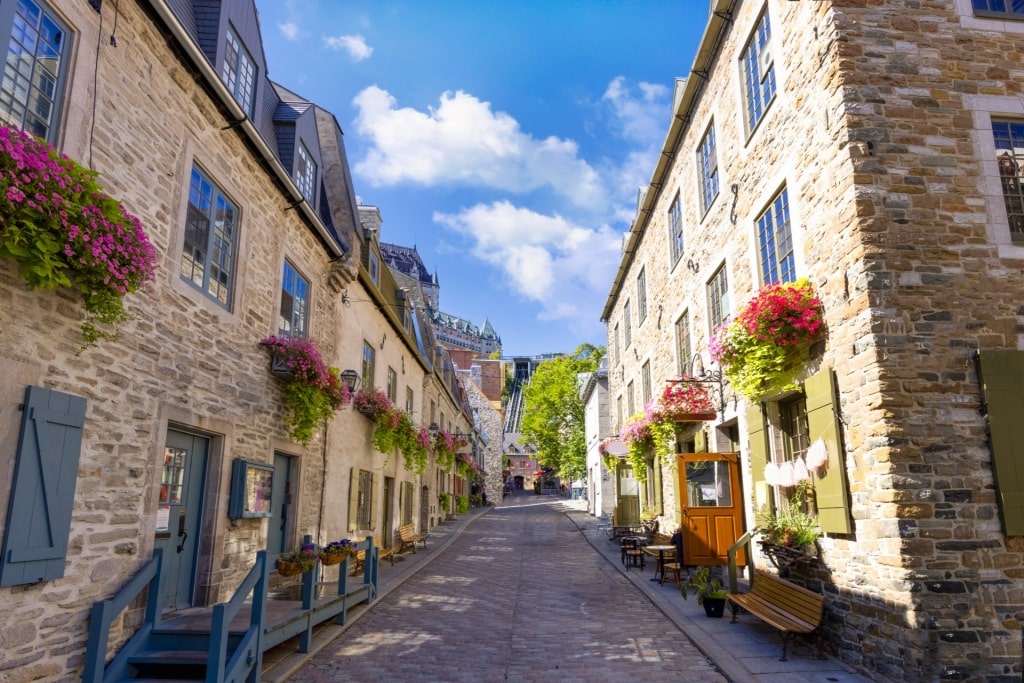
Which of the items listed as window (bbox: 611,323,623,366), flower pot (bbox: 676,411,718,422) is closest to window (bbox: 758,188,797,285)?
flower pot (bbox: 676,411,718,422)

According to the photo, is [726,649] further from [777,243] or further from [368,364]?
[368,364]

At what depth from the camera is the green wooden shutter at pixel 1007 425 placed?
6320mm

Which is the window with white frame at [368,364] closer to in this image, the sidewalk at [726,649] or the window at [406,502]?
the sidewalk at [726,649]

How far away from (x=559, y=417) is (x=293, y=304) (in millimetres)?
33034

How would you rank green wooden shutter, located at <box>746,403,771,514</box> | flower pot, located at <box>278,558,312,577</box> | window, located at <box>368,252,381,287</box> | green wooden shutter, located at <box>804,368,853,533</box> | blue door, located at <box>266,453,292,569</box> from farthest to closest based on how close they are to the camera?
1. window, located at <box>368,252,381,287</box>
2. blue door, located at <box>266,453,292,569</box>
3. green wooden shutter, located at <box>746,403,771,514</box>
4. flower pot, located at <box>278,558,312,577</box>
5. green wooden shutter, located at <box>804,368,853,533</box>

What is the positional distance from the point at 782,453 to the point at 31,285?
8463 millimetres

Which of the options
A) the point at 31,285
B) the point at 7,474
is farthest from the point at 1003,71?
the point at 7,474

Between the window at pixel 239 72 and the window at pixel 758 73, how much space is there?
24.0 ft

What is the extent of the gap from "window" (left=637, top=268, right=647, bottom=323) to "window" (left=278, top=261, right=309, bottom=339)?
9.72 metres

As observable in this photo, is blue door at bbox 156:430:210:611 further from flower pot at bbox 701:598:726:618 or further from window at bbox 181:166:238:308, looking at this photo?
flower pot at bbox 701:598:726:618

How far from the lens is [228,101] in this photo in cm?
795

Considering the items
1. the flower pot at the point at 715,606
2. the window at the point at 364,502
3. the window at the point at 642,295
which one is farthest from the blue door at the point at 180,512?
the window at the point at 642,295

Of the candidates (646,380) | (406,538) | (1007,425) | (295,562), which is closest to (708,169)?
(646,380)

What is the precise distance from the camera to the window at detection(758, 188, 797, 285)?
8.85 metres
